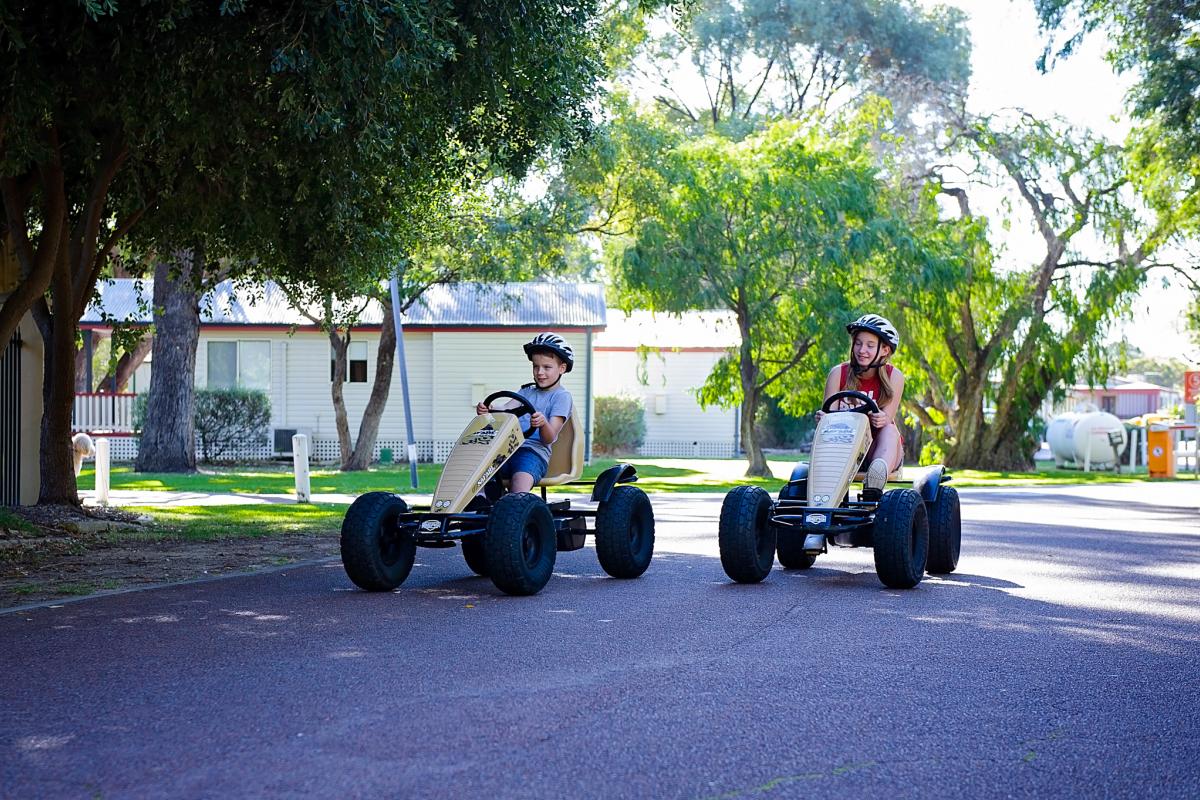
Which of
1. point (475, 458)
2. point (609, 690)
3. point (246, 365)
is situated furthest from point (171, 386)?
point (609, 690)

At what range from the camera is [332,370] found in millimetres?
39969

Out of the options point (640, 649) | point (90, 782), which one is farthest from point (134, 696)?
point (640, 649)

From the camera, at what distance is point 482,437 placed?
10609 millimetres

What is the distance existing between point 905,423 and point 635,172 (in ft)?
52.2

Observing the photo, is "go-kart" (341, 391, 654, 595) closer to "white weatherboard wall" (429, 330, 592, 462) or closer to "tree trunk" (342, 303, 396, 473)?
"tree trunk" (342, 303, 396, 473)

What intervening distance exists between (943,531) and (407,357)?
96.2ft

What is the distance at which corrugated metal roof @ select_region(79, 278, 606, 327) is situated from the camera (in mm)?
38500

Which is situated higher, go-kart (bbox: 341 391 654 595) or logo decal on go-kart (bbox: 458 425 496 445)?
logo decal on go-kart (bbox: 458 425 496 445)

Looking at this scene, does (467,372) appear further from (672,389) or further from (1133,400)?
(1133,400)

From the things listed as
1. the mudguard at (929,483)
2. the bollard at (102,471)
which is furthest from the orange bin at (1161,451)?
the mudguard at (929,483)

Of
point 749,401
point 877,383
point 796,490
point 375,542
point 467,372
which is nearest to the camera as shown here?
point 375,542

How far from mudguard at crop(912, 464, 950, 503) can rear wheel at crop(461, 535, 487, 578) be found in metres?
3.34

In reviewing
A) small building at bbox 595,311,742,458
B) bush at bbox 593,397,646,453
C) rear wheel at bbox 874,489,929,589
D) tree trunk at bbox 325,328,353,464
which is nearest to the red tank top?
rear wheel at bbox 874,489,929,589

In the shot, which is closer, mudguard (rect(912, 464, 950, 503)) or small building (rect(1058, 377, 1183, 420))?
mudguard (rect(912, 464, 950, 503))
